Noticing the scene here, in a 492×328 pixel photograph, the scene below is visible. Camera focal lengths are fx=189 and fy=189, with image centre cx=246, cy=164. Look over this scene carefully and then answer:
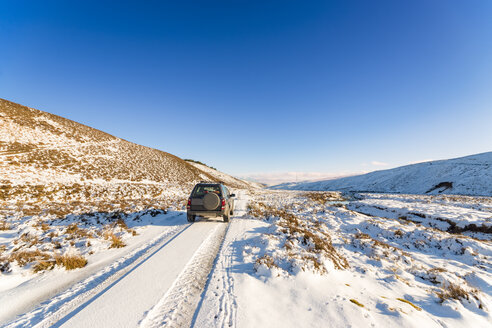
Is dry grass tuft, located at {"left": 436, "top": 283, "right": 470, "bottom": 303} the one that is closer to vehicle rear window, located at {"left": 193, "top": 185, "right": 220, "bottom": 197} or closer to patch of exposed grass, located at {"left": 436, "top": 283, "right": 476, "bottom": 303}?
patch of exposed grass, located at {"left": 436, "top": 283, "right": 476, "bottom": 303}

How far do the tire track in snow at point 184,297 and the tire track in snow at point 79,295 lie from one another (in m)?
1.33

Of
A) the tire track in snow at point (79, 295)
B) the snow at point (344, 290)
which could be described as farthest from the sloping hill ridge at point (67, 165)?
the snow at point (344, 290)

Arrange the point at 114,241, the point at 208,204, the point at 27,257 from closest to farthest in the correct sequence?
the point at 27,257 < the point at 114,241 < the point at 208,204

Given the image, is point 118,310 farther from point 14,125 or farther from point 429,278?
point 14,125

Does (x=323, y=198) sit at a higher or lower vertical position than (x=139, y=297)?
lower

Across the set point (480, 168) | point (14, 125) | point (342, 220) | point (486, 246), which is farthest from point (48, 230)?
point (480, 168)

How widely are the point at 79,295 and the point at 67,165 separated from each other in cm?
3213

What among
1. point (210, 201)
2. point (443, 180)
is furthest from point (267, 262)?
point (443, 180)

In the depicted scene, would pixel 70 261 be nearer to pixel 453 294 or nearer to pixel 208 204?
pixel 208 204

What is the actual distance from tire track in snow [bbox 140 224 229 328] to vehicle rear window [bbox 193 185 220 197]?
4133 millimetres

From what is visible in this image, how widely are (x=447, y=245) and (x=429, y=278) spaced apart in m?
4.43

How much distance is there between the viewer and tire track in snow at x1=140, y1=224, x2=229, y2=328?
2.90m

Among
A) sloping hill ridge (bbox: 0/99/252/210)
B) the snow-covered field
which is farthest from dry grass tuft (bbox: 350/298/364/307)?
sloping hill ridge (bbox: 0/99/252/210)

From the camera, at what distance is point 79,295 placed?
142 inches
